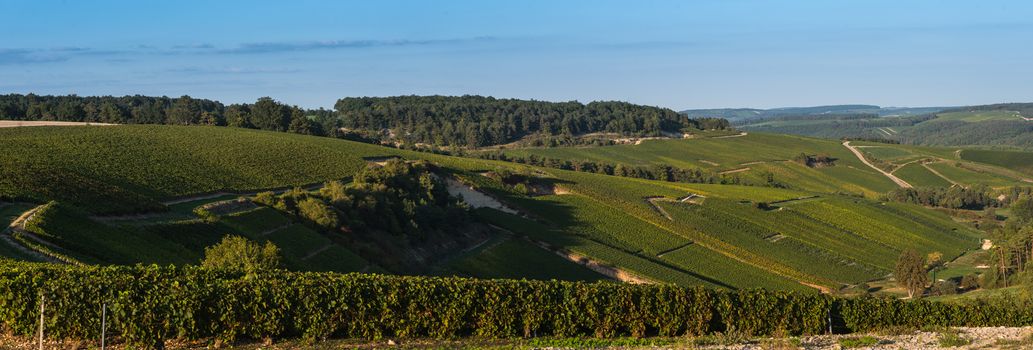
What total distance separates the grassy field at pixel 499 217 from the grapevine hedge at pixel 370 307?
14.2m

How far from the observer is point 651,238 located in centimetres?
8800

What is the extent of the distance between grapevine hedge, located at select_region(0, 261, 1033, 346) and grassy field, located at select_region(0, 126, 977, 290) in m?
14.2

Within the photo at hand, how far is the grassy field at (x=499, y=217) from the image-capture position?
2079 inches

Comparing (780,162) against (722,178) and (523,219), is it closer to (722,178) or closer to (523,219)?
(722,178)

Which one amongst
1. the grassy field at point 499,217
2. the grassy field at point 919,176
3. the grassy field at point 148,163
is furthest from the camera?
the grassy field at point 919,176

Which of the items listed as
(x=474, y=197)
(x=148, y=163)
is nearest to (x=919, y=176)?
(x=474, y=197)

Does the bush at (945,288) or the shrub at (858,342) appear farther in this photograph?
the bush at (945,288)

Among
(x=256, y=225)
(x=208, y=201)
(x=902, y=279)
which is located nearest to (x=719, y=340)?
(x=256, y=225)

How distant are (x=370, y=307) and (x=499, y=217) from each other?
191 ft

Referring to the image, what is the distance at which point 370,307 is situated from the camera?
94.1ft

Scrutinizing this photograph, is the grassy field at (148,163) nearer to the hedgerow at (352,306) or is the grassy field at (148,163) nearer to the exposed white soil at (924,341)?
the hedgerow at (352,306)

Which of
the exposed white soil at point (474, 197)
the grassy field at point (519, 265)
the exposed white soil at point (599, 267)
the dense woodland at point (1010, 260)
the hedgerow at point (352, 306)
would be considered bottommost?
the dense woodland at point (1010, 260)

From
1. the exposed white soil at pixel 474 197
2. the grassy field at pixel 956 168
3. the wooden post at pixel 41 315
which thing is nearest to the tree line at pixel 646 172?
the grassy field at pixel 956 168

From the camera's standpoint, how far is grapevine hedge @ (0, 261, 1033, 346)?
2586 centimetres
